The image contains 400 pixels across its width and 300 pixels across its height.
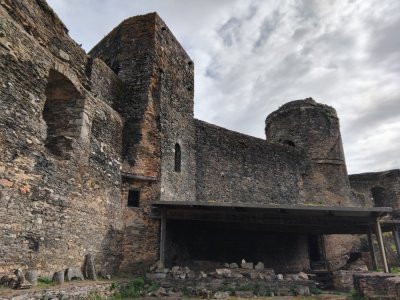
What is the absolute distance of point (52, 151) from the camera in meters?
8.93

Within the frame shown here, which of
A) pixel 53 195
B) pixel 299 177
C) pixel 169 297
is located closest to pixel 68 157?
pixel 53 195

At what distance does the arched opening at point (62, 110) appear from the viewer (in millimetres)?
9195

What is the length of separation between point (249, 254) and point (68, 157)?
30.4ft

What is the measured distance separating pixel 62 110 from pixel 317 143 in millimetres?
15346

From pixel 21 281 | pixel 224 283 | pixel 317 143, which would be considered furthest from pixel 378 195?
pixel 21 281

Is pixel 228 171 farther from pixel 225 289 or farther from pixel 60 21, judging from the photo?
pixel 60 21

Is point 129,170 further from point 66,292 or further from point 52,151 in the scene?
point 66,292

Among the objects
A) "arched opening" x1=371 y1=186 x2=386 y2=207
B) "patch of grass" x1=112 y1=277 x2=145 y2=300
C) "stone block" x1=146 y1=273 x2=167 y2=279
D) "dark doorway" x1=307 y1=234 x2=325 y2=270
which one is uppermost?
"arched opening" x1=371 y1=186 x2=386 y2=207

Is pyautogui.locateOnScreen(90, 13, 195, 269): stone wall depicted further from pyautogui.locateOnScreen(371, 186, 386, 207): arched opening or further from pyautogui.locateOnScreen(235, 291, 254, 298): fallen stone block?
pyautogui.locateOnScreen(371, 186, 386, 207): arched opening

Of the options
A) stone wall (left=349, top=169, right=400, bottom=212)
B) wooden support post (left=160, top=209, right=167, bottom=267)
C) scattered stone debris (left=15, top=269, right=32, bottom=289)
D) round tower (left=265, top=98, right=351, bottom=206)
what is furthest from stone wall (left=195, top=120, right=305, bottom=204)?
scattered stone debris (left=15, top=269, right=32, bottom=289)

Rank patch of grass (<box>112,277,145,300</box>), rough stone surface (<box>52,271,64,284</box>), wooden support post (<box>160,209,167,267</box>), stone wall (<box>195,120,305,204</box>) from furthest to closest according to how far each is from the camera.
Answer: stone wall (<box>195,120,305,204</box>) → wooden support post (<box>160,209,167,267</box>) → patch of grass (<box>112,277,145,300</box>) → rough stone surface (<box>52,271,64,284</box>)

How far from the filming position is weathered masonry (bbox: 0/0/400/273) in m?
7.61

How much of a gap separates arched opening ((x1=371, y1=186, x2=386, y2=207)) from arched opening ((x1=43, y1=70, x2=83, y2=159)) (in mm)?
23502

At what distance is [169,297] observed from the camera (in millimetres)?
9250
